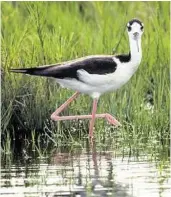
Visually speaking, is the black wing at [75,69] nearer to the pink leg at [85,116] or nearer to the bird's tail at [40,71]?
the bird's tail at [40,71]

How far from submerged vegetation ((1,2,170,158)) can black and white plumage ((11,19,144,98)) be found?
44 cm

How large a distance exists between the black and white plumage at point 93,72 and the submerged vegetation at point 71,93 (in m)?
0.44

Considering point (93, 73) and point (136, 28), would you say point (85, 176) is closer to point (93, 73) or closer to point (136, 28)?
point (93, 73)

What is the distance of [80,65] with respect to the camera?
34.9ft

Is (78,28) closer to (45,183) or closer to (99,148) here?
(99,148)

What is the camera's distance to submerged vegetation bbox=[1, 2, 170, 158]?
427 inches

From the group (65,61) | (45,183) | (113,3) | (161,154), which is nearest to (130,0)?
(113,3)

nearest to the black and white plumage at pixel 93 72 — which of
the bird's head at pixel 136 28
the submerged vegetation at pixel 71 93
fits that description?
the bird's head at pixel 136 28

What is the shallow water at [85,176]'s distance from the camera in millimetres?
8125

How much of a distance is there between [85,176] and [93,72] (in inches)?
79.5

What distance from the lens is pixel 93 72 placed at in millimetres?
10641

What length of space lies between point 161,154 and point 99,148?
2.25ft

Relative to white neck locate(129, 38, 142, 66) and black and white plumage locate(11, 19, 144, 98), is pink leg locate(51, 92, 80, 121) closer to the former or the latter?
black and white plumage locate(11, 19, 144, 98)

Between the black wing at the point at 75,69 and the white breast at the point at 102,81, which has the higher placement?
the black wing at the point at 75,69
